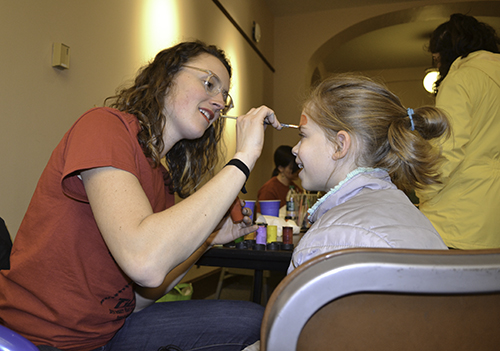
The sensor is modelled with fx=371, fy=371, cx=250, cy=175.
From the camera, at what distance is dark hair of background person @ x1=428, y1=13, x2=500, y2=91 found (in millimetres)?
1972

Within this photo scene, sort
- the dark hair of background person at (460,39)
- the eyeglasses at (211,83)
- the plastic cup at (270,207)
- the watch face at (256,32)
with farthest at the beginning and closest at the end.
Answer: the watch face at (256,32) < the plastic cup at (270,207) < the dark hair of background person at (460,39) < the eyeglasses at (211,83)

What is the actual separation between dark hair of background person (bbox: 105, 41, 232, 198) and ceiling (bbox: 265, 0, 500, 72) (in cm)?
498

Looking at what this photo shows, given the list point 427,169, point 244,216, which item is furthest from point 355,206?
point 244,216

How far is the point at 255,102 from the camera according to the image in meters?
5.37

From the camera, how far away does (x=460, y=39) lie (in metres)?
1.98

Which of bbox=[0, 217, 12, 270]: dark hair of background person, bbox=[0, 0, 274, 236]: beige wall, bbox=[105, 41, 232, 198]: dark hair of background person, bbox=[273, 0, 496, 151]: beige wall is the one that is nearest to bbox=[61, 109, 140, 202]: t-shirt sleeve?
bbox=[105, 41, 232, 198]: dark hair of background person

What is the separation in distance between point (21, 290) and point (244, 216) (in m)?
0.76

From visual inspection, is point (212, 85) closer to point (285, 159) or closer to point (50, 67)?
point (50, 67)

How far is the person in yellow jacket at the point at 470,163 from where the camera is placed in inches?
66.1

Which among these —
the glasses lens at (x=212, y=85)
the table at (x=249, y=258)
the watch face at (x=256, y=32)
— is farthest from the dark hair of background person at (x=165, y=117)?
the watch face at (x=256, y=32)

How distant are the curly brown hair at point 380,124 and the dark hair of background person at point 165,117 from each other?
1.78ft

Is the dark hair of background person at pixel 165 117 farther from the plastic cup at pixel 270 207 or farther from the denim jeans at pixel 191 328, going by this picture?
the plastic cup at pixel 270 207

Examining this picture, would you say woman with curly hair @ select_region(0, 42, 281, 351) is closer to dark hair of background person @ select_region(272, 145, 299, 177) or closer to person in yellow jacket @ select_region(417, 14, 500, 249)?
person in yellow jacket @ select_region(417, 14, 500, 249)

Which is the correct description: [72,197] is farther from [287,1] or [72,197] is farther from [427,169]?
[287,1]
